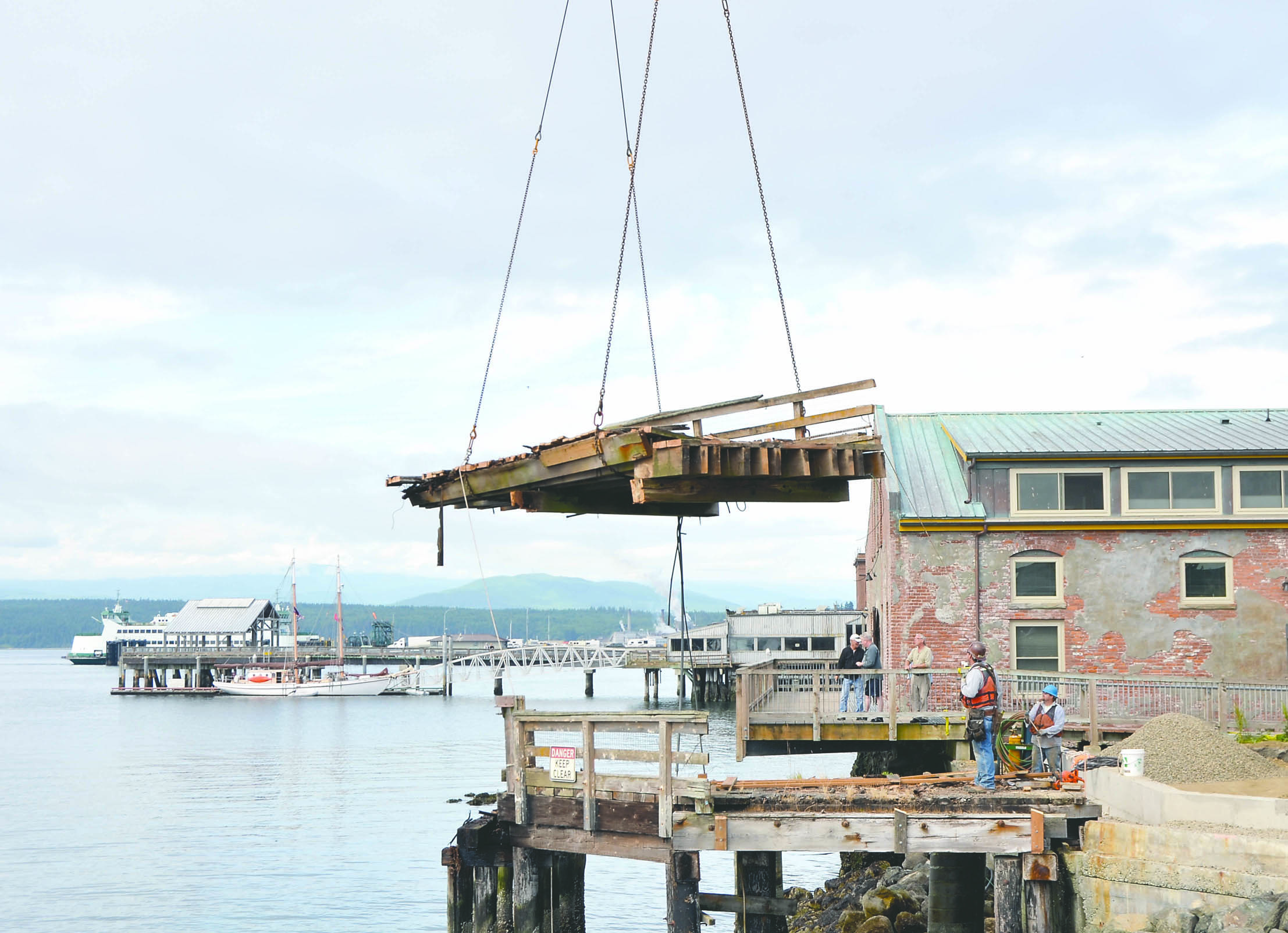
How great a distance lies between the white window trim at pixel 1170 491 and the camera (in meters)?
30.5

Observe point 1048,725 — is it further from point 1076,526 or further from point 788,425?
point 1076,526

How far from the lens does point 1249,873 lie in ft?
45.5

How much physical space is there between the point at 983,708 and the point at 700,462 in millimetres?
5642

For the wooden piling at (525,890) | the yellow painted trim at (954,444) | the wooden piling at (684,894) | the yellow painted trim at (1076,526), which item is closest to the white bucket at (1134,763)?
the wooden piling at (684,894)

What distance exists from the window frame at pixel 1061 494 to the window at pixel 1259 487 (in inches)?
120

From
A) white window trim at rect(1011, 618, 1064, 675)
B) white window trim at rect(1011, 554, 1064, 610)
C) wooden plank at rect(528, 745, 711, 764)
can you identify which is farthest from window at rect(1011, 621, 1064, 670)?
wooden plank at rect(528, 745, 711, 764)

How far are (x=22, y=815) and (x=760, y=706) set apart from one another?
1431 inches

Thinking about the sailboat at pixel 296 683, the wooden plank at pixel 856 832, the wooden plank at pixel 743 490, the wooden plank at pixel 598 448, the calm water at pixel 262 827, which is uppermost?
the wooden plank at pixel 598 448

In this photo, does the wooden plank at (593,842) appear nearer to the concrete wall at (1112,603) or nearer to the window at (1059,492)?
the concrete wall at (1112,603)

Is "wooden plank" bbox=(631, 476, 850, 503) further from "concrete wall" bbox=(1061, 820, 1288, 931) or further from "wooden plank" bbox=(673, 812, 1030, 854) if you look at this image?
"concrete wall" bbox=(1061, 820, 1288, 931)

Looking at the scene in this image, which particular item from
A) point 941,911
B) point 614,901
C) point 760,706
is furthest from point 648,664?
point 941,911

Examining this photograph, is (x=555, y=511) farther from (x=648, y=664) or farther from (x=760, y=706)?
(x=648, y=664)

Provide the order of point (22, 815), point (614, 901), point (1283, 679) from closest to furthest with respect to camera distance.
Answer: point (1283, 679), point (614, 901), point (22, 815)

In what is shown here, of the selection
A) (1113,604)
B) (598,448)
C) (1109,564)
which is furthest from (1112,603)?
(598,448)
